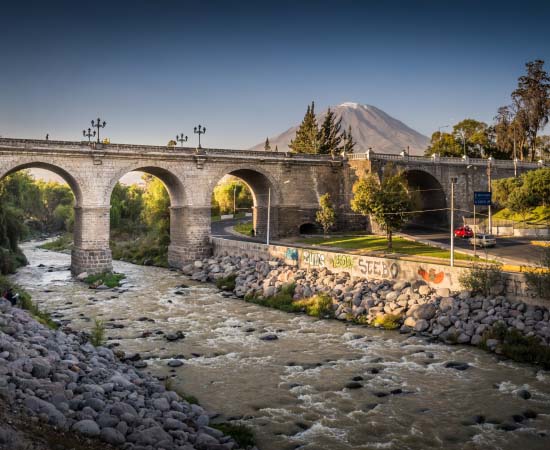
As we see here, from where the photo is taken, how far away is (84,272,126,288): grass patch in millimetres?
41188

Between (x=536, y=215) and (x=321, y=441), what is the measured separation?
50057 mm

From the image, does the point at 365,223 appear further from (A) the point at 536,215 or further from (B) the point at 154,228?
(B) the point at 154,228

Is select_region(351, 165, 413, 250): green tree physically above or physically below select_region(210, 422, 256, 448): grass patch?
above

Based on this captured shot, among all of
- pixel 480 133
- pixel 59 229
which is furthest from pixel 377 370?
pixel 59 229

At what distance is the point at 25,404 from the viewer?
38.5 feet

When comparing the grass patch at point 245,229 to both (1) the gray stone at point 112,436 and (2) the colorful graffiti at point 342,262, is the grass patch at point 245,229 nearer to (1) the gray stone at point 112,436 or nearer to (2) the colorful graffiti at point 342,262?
(2) the colorful graffiti at point 342,262

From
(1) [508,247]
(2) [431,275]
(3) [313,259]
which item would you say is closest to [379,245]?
(3) [313,259]

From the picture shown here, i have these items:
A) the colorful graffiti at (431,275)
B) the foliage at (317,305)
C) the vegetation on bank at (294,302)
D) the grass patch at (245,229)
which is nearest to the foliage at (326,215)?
the grass patch at (245,229)

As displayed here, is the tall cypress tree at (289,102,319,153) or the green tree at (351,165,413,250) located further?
the tall cypress tree at (289,102,319,153)

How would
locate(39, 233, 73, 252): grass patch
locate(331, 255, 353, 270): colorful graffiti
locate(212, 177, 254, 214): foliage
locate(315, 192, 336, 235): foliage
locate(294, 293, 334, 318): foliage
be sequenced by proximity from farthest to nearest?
1. locate(212, 177, 254, 214): foliage
2. locate(39, 233, 73, 252): grass patch
3. locate(315, 192, 336, 235): foliage
4. locate(331, 255, 353, 270): colorful graffiti
5. locate(294, 293, 334, 318): foliage

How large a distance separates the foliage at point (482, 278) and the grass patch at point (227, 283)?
718 inches

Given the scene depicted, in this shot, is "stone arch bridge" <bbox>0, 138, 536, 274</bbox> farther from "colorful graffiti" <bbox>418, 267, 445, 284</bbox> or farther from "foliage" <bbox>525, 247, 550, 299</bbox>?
"foliage" <bbox>525, 247, 550, 299</bbox>

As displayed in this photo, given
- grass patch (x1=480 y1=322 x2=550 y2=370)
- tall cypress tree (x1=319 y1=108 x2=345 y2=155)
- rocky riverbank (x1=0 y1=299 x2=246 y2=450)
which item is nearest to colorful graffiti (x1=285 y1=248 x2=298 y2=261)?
grass patch (x1=480 y1=322 x2=550 y2=370)

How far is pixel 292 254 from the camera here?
1603 inches
